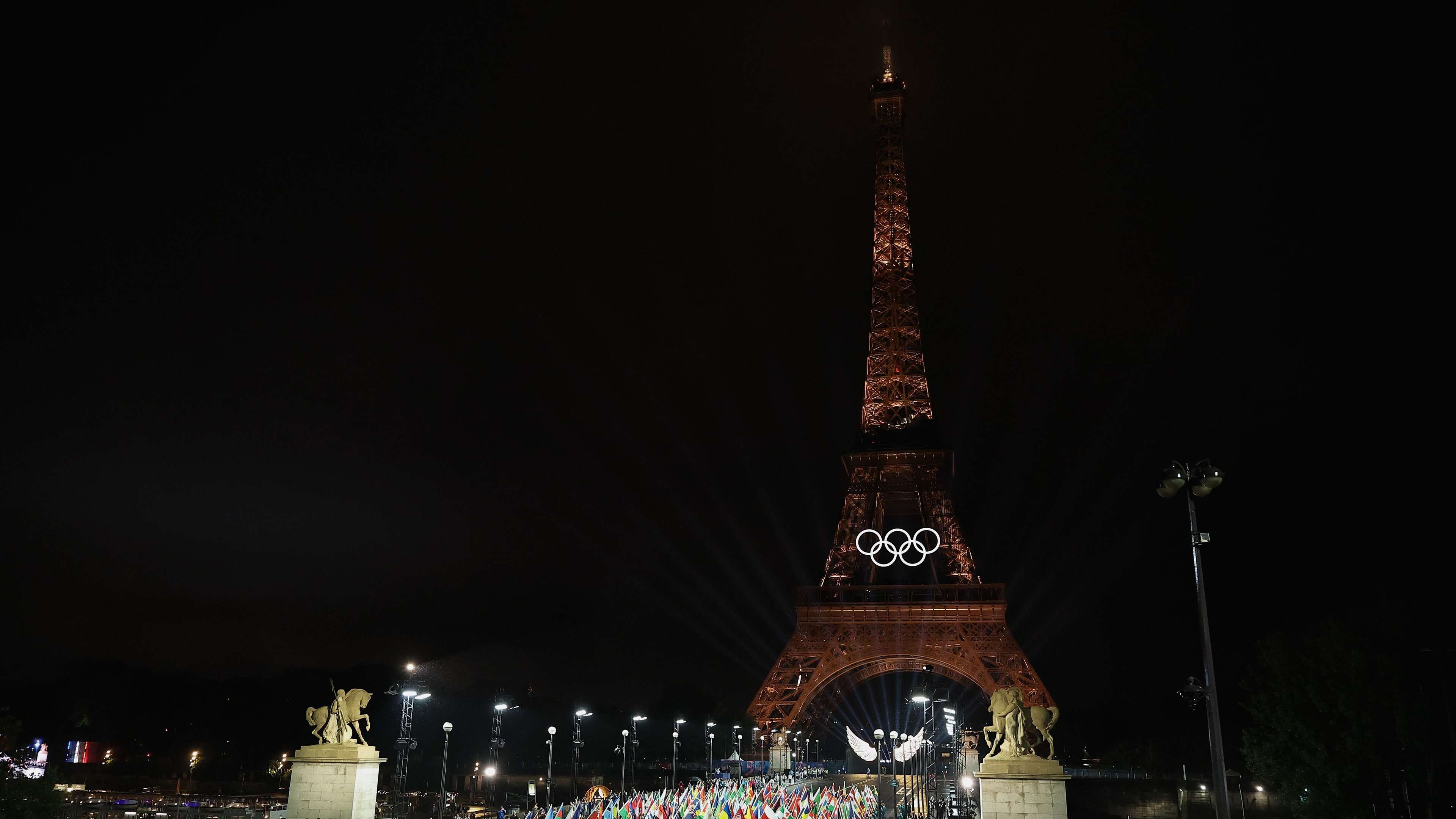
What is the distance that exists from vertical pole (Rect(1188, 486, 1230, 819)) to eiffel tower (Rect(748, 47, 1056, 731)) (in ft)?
156

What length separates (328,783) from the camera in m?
22.3

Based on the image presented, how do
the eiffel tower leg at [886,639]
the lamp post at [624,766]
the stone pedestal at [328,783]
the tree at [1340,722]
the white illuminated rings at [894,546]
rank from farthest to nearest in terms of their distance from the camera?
the white illuminated rings at [894,546], the eiffel tower leg at [886,639], the lamp post at [624,766], the tree at [1340,722], the stone pedestal at [328,783]

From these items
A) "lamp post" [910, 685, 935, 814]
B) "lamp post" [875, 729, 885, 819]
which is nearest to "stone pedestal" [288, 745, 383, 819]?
"lamp post" [875, 729, 885, 819]

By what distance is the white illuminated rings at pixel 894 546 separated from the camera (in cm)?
6725

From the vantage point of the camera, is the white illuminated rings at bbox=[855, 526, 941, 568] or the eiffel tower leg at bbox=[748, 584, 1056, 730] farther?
the white illuminated rings at bbox=[855, 526, 941, 568]

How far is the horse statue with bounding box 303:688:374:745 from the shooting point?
23.1 metres

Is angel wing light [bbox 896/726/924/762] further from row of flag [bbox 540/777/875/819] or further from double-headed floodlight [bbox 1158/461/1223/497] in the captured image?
double-headed floodlight [bbox 1158/461/1223/497]

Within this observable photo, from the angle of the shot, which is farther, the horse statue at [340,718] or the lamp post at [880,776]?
the lamp post at [880,776]

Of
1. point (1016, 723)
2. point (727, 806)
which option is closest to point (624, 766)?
point (727, 806)

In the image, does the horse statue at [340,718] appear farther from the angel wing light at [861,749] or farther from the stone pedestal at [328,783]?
the angel wing light at [861,749]

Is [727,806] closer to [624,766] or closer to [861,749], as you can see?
[624,766]

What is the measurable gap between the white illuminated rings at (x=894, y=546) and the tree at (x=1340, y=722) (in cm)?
3411

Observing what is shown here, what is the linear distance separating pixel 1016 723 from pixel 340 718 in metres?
15.4

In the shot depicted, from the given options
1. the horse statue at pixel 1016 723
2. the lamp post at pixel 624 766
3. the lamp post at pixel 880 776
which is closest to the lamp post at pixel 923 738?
the lamp post at pixel 880 776
